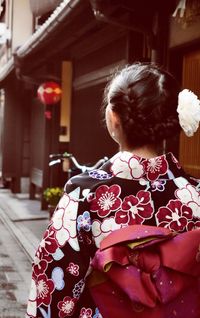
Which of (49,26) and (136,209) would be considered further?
(49,26)

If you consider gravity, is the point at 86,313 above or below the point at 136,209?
below

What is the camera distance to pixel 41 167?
16.7 meters

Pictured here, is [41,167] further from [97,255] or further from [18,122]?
[97,255]

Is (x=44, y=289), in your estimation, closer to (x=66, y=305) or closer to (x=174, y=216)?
(x=66, y=305)

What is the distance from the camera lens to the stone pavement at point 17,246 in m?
7.25

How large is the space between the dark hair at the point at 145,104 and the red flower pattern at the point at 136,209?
225mm

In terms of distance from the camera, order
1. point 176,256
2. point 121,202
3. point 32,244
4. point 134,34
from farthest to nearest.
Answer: point 32,244 → point 134,34 → point 121,202 → point 176,256

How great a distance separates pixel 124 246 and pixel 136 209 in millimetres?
205

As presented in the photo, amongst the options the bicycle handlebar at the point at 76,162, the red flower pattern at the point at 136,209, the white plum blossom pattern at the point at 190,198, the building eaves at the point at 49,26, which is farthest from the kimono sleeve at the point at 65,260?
the building eaves at the point at 49,26

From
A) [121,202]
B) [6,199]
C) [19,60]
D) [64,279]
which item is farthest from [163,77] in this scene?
[6,199]

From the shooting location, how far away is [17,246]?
10.9m

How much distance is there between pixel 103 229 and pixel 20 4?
19.3 m

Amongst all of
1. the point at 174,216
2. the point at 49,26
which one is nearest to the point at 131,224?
the point at 174,216

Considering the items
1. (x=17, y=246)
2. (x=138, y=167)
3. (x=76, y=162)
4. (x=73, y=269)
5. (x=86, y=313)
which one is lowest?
(x=17, y=246)
